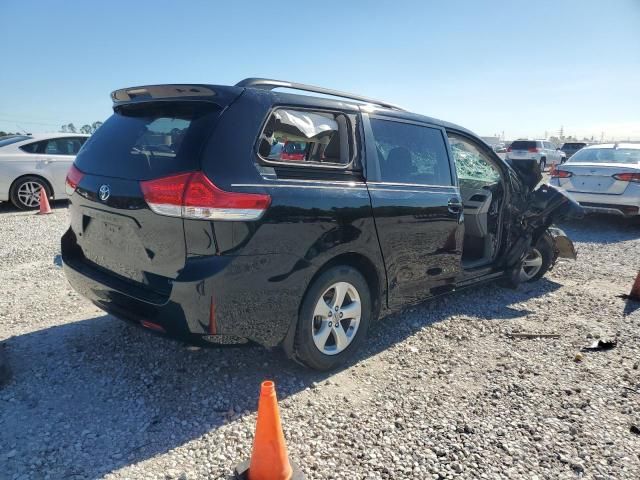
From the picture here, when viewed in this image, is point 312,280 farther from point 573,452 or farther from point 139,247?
point 573,452

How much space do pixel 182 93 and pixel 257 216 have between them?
0.93 m

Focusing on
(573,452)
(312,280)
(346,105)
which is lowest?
(573,452)

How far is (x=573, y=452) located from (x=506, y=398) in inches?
21.4

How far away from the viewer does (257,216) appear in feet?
8.19

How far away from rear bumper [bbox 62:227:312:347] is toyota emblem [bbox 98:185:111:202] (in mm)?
493

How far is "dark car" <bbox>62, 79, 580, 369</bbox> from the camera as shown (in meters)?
2.45

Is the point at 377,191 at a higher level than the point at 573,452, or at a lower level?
higher

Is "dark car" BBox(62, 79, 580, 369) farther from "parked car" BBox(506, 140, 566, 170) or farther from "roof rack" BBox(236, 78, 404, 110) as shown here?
"parked car" BBox(506, 140, 566, 170)

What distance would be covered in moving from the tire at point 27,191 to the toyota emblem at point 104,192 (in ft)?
25.6

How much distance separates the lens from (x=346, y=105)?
3184 mm

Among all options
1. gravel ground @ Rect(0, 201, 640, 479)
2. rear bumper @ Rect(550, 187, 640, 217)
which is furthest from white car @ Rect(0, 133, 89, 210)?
rear bumper @ Rect(550, 187, 640, 217)

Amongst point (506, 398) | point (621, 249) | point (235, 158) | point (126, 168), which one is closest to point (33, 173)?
point (126, 168)

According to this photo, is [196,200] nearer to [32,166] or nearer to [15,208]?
[32,166]

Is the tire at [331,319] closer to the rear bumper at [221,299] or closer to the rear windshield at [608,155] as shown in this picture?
the rear bumper at [221,299]
